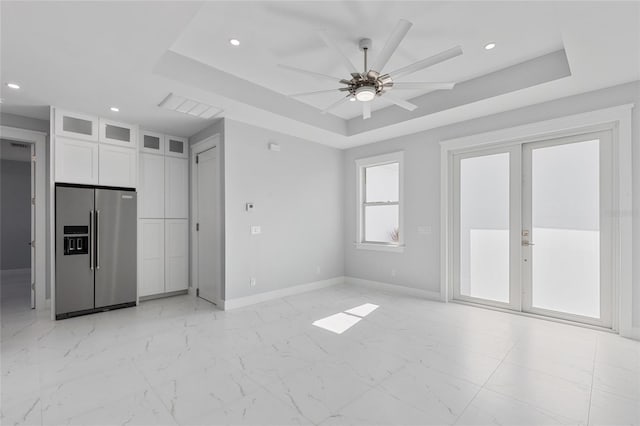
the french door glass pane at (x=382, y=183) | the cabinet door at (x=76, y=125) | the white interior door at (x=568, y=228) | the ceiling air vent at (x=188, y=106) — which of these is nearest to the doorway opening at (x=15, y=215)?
the cabinet door at (x=76, y=125)

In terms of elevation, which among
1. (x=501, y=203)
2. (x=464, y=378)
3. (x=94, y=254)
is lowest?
(x=464, y=378)

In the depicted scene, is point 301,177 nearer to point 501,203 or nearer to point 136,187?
point 136,187

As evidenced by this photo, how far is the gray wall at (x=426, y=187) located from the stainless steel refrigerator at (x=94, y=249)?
152 inches

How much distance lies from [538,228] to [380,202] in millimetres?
2518

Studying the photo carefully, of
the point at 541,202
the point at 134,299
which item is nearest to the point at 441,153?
the point at 541,202

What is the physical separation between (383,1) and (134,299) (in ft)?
16.5

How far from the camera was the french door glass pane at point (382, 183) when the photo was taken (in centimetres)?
546

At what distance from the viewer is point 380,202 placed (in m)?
5.70

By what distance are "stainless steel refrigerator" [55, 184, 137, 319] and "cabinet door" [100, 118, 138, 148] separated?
0.72 meters

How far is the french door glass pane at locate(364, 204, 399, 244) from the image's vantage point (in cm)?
552

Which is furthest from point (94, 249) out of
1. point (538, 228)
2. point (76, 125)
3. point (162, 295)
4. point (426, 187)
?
point (538, 228)

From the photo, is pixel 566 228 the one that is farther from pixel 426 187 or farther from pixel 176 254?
pixel 176 254

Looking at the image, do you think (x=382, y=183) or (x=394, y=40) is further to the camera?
(x=382, y=183)

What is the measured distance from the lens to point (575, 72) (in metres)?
2.98
